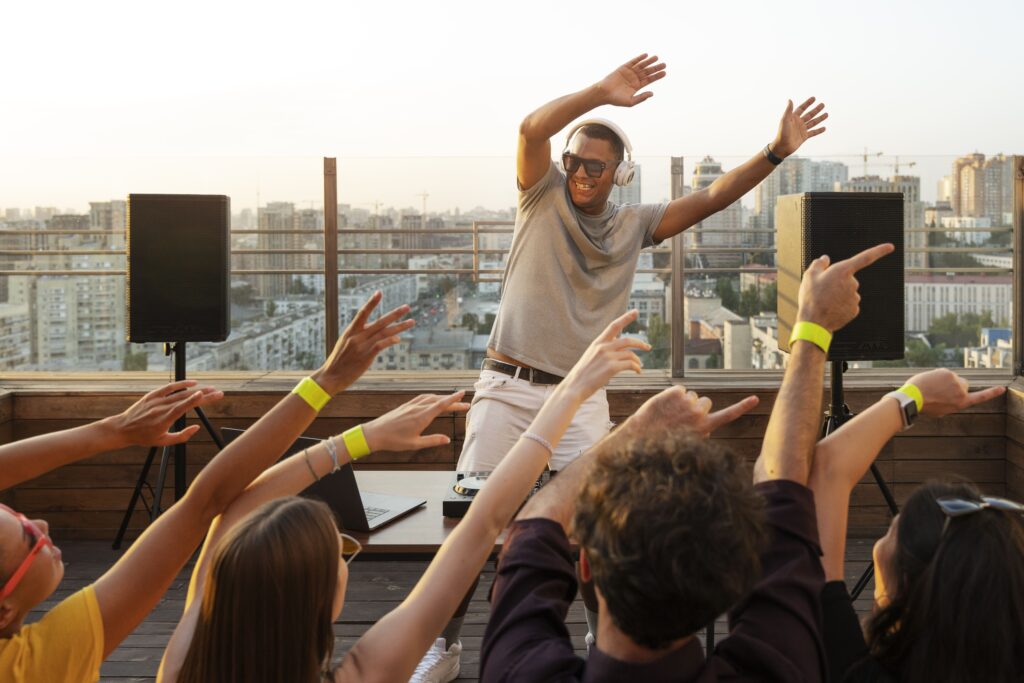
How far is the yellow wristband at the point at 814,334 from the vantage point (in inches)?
54.6

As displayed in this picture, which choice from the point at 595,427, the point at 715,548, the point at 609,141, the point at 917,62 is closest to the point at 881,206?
the point at 609,141

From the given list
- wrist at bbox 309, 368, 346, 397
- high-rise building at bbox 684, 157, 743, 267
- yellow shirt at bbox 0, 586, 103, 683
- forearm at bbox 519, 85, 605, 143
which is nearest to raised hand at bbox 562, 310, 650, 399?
wrist at bbox 309, 368, 346, 397

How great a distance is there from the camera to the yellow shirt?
1.33 metres

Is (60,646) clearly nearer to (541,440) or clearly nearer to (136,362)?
(541,440)

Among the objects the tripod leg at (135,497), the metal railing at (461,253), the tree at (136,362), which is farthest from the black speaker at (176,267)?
the tree at (136,362)

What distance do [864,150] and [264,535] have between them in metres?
4.44

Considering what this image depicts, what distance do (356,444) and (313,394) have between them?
0.40 feet

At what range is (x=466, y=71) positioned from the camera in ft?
21.0

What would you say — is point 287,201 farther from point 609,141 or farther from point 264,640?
point 264,640

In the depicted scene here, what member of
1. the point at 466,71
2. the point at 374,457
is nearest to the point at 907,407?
the point at 374,457

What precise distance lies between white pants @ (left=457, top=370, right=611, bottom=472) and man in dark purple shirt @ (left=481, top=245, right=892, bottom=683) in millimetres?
1534

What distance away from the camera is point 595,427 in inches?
115

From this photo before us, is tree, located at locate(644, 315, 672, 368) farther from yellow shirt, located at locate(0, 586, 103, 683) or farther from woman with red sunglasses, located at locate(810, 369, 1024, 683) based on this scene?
yellow shirt, located at locate(0, 586, 103, 683)

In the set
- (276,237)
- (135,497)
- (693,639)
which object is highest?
(276,237)
